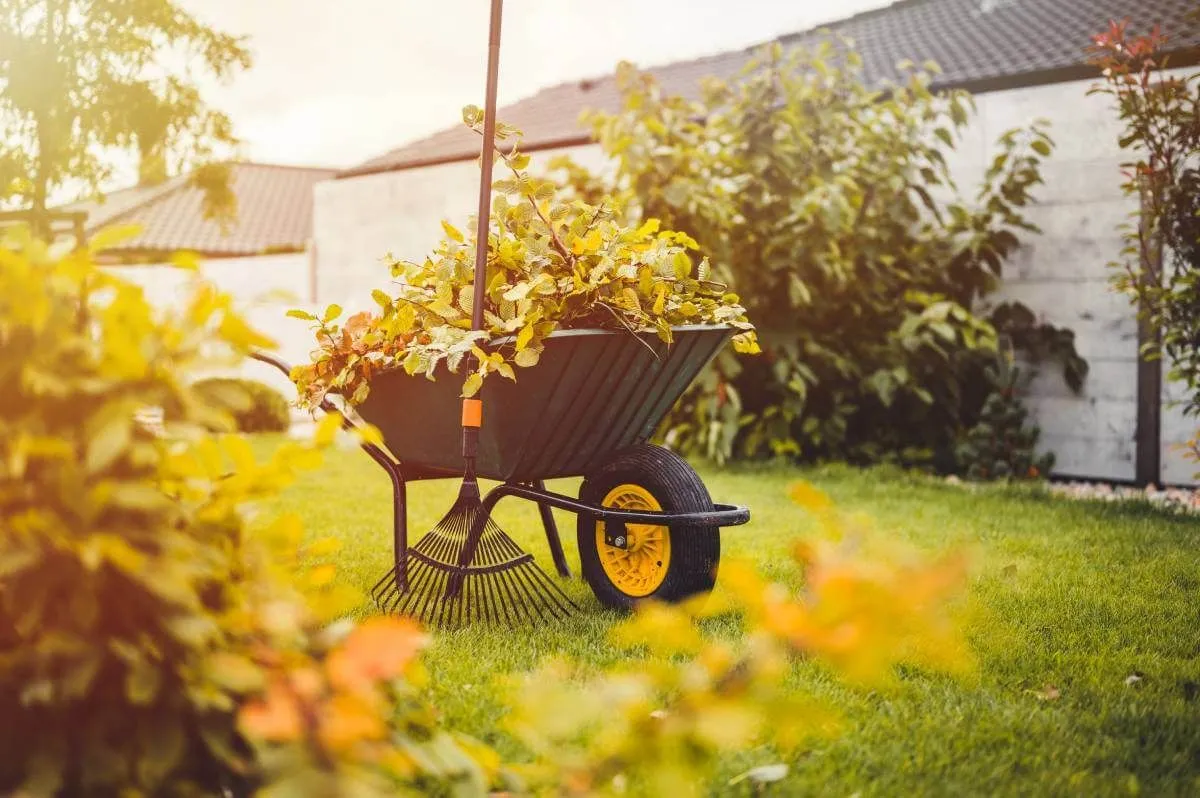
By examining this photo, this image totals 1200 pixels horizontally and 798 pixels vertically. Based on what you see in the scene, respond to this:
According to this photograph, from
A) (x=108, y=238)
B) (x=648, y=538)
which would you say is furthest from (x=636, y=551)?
(x=108, y=238)

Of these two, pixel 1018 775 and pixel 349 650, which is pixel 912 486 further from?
pixel 349 650

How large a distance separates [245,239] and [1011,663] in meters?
19.6

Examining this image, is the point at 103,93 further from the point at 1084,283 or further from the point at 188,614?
the point at 188,614

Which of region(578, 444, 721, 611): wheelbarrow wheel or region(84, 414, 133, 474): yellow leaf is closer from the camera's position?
region(84, 414, 133, 474): yellow leaf

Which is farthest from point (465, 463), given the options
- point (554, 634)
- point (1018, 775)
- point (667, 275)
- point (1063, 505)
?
point (1063, 505)

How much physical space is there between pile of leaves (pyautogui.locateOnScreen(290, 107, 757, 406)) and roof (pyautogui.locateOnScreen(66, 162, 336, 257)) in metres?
Result: 15.1

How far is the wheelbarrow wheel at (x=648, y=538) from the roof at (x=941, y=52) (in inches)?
120

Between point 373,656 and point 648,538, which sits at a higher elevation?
point 373,656

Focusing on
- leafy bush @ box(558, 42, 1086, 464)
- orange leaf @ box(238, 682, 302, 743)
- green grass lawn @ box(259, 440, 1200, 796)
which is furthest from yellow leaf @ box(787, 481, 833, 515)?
leafy bush @ box(558, 42, 1086, 464)

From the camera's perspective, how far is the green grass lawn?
157 centimetres

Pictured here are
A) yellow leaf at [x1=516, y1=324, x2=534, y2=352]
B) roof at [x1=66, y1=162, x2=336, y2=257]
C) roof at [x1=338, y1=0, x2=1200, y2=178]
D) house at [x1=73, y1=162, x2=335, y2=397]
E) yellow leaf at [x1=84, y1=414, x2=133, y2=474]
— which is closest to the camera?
yellow leaf at [x1=84, y1=414, x2=133, y2=474]

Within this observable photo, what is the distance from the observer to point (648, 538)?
8.36ft

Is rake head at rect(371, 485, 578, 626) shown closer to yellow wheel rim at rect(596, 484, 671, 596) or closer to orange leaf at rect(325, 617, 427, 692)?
yellow wheel rim at rect(596, 484, 671, 596)

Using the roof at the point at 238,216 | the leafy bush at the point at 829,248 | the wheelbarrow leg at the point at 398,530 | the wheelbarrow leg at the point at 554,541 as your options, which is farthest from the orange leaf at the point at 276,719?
the roof at the point at 238,216
